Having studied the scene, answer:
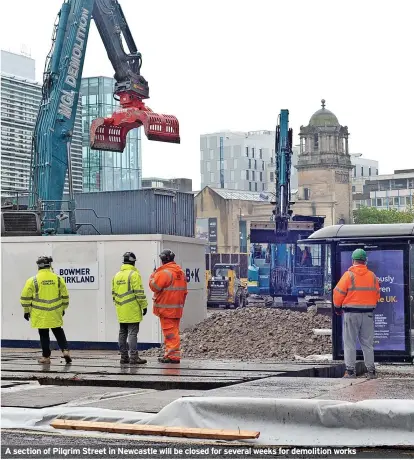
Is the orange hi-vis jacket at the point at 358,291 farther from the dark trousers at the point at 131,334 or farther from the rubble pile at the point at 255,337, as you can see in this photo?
the rubble pile at the point at 255,337

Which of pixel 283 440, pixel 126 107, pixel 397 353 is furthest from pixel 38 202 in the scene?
pixel 283 440

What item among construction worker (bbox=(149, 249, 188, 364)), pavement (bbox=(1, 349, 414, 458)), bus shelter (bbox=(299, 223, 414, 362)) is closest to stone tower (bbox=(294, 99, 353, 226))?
bus shelter (bbox=(299, 223, 414, 362))

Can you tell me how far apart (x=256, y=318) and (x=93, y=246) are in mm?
4254

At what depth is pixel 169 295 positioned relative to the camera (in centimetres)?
1752

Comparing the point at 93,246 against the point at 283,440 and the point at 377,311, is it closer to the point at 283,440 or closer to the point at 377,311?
the point at 377,311

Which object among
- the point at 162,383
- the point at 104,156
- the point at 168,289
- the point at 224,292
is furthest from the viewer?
the point at 104,156

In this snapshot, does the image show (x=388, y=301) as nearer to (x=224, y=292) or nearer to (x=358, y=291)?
(x=358, y=291)

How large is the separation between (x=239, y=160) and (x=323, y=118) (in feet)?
169

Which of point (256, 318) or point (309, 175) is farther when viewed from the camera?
point (309, 175)

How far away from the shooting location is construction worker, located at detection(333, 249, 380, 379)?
16.0 m

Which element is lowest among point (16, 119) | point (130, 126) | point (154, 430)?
point (154, 430)

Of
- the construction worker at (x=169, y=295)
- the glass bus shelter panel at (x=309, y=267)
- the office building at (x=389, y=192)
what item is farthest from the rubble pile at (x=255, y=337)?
the office building at (x=389, y=192)

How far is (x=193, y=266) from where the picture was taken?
2627 cm

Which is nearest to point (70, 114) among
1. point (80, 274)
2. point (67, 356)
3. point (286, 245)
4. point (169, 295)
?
point (80, 274)
